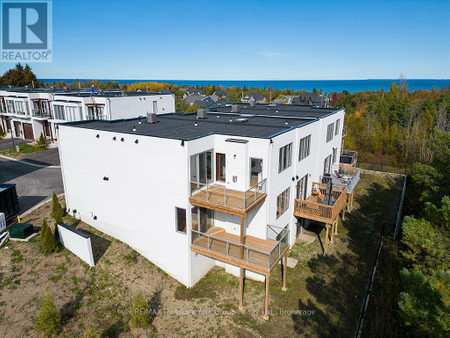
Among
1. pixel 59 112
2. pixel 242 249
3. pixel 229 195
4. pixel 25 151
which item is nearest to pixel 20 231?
pixel 229 195

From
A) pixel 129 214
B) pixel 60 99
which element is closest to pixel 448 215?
pixel 129 214

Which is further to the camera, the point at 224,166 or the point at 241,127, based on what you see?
the point at 241,127

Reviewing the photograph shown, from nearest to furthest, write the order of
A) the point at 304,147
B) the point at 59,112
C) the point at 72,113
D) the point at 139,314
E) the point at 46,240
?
the point at 139,314 < the point at 46,240 < the point at 304,147 < the point at 72,113 < the point at 59,112

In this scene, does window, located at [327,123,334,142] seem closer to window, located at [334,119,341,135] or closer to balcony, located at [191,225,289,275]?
window, located at [334,119,341,135]

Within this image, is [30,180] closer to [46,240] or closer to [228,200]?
[46,240]

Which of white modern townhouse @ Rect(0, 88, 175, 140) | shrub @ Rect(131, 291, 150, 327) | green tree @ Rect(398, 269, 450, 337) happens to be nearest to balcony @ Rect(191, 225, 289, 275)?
shrub @ Rect(131, 291, 150, 327)

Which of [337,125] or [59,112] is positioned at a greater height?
[59,112]

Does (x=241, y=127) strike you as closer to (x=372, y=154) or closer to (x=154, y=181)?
(x=154, y=181)
